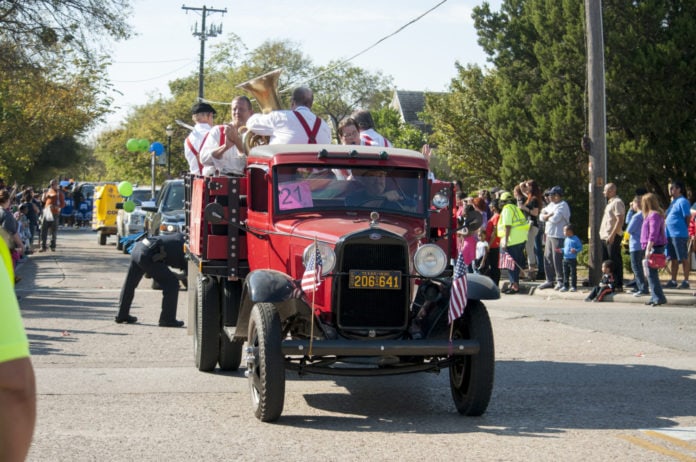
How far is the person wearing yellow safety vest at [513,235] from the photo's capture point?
19.8m

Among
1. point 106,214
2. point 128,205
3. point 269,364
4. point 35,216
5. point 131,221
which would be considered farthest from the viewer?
point 106,214

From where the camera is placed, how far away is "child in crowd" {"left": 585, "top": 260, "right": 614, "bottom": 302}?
18047 mm

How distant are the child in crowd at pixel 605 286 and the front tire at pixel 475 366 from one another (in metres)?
10.2

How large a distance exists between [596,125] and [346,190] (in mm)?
11466

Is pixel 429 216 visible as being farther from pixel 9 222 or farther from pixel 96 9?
pixel 96 9

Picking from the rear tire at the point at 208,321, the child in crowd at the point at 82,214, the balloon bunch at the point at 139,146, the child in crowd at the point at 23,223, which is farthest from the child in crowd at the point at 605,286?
the child in crowd at the point at 82,214

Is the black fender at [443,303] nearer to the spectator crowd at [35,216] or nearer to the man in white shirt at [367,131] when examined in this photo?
the spectator crowd at [35,216]

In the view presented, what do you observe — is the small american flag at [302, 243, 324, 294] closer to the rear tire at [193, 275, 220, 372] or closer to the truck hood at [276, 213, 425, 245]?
the truck hood at [276, 213, 425, 245]

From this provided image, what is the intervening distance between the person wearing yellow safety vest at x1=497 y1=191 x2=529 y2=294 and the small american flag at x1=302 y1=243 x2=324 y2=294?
12.3 metres

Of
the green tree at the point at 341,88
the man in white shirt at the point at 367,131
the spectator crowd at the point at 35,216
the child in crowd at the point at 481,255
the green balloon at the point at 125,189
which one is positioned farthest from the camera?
the green tree at the point at 341,88

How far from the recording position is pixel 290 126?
33.2ft

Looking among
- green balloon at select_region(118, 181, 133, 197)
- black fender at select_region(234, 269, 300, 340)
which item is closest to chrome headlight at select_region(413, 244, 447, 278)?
black fender at select_region(234, 269, 300, 340)

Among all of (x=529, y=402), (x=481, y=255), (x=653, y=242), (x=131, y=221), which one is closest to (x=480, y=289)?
(x=529, y=402)

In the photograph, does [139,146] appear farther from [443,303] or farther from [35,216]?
[443,303]
